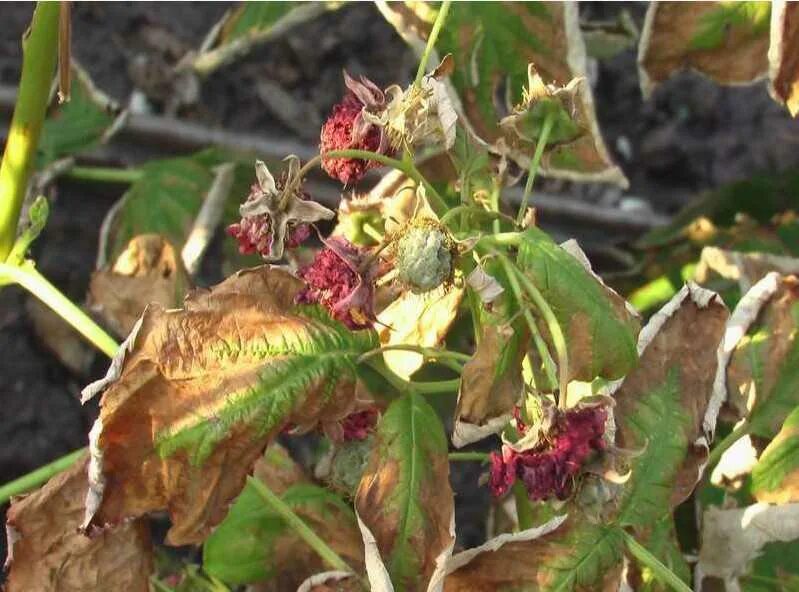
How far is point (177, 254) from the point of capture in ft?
4.21

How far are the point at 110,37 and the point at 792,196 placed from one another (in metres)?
1.04

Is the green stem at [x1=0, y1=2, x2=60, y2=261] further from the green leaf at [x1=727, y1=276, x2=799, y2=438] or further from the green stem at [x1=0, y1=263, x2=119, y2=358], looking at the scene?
the green leaf at [x1=727, y1=276, x2=799, y2=438]

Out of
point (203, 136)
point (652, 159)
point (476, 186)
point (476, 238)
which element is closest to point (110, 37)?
point (203, 136)

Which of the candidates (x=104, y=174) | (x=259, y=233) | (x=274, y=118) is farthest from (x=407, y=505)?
(x=274, y=118)

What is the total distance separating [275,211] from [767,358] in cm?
49

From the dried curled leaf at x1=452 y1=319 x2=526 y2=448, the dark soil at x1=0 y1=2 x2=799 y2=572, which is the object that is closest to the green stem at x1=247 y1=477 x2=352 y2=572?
the dried curled leaf at x1=452 y1=319 x2=526 y2=448

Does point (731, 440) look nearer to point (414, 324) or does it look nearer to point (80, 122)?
point (414, 324)

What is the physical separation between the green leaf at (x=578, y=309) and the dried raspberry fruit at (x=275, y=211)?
0.15m

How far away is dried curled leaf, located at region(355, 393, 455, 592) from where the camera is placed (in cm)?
87

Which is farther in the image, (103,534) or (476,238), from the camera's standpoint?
(103,534)

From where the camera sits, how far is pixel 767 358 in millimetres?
1051

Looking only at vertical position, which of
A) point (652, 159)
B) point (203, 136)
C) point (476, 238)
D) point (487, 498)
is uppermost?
point (476, 238)

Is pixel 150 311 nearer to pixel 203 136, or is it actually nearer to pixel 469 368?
pixel 469 368

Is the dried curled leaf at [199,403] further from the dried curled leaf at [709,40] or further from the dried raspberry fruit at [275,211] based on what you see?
the dried curled leaf at [709,40]
